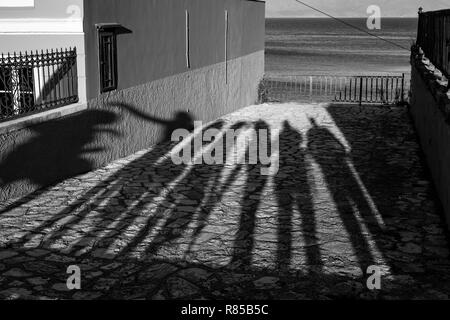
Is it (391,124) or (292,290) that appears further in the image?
(391,124)

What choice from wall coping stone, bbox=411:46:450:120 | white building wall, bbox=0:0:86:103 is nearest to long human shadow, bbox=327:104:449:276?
wall coping stone, bbox=411:46:450:120

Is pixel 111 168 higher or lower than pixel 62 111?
lower

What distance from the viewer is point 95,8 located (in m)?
11.5

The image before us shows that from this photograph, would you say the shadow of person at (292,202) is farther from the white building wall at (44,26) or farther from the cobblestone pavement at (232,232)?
the white building wall at (44,26)

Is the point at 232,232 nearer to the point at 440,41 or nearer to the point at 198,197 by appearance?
the point at 198,197

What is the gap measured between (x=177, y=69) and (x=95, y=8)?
4599mm

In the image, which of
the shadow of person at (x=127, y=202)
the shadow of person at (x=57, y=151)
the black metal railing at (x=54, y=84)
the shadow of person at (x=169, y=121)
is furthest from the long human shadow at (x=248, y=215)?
the black metal railing at (x=54, y=84)

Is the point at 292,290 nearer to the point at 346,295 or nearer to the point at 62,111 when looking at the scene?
the point at 346,295

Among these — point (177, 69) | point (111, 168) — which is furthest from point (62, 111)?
point (177, 69)

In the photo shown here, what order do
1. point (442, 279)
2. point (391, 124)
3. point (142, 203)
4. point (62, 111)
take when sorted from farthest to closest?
point (391, 124)
point (62, 111)
point (142, 203)
point (442, 279)

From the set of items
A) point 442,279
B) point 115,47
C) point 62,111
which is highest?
point 115,47

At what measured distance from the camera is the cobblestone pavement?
659cm

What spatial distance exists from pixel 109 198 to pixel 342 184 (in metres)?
4.11
